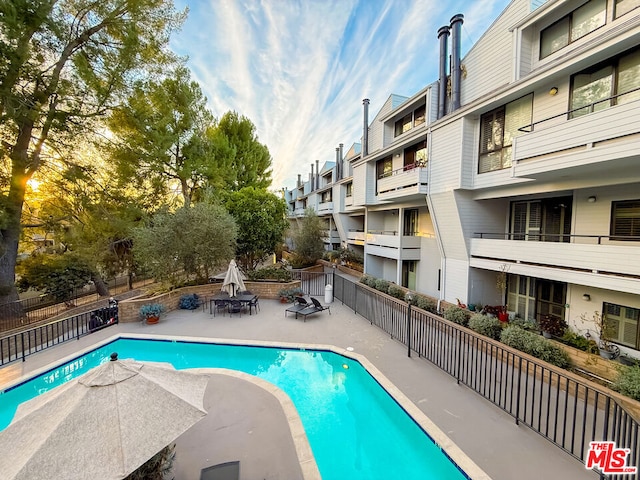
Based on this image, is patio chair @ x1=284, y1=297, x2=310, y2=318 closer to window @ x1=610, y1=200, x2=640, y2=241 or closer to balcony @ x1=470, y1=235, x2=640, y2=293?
balcony @ x1=470, y1=235, x2=640, y2=293

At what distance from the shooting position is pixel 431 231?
46.5 ft

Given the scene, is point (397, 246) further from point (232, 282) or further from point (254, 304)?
point (232, 282)

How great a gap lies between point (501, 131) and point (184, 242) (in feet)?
41.7

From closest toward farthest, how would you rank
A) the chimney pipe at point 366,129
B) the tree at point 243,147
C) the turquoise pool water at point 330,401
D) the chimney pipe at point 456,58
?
the turquoise pool water at point 330,401 < the chimney pipe at point 456,58 < the chimney pipe at point 366,129 < the tree at point 243,147

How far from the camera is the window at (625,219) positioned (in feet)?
22.7

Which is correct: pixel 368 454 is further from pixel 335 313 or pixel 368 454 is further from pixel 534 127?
pixel 534 127

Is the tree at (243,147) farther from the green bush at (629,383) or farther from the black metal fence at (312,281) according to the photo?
the green bush at (629,383)

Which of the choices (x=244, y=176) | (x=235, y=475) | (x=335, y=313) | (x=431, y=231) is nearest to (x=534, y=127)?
(x=431, y=231)

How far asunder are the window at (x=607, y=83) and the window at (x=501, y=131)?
1238 mm

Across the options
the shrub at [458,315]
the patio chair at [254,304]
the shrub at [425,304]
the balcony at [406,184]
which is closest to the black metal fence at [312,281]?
the patio chair at [254,304]

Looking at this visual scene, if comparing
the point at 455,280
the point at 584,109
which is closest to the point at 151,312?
the point at 455,280

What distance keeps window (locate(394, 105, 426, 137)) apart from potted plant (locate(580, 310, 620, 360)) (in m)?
10.5

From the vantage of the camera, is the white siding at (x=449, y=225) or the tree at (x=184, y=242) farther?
the tree at (x=184, y=242)

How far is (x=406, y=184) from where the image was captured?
12406 mm
